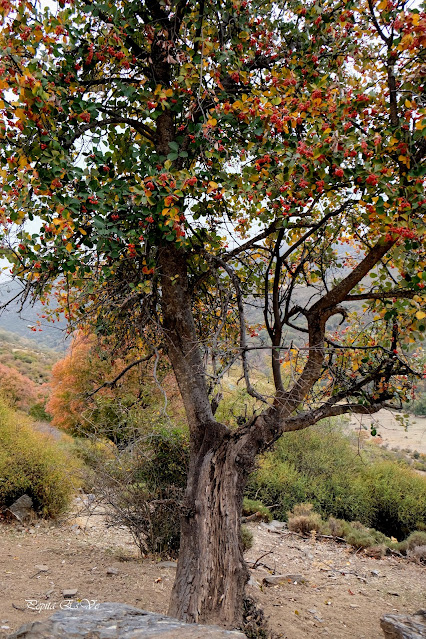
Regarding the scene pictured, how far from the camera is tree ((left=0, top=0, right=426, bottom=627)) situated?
267 centimetres

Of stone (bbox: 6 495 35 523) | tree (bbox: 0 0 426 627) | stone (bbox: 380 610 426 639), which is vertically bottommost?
stone (bbox: 6 495 35 523)

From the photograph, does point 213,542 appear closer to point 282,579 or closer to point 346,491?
point 282,579

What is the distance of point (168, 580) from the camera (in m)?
5.11

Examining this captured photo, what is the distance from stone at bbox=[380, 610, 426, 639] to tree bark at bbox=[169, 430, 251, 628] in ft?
4.40

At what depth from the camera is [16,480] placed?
772 cm

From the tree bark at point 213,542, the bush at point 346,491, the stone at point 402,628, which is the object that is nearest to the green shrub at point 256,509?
the bush at point 346,491

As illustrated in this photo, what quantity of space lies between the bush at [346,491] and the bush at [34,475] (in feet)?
15.6

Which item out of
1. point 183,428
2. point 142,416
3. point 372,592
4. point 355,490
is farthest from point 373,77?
point 355,490

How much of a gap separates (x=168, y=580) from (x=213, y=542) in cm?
252

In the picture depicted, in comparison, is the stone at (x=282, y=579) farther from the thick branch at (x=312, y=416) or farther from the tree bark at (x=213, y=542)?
the thick branch at (x=312, y=416)

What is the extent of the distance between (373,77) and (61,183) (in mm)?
2272

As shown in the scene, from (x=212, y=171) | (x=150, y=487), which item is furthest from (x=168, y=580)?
(x=212, y=171)

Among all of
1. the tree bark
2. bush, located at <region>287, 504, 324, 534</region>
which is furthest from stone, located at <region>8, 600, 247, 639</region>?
bush, located at <region>287, 504, 324, 534</region>

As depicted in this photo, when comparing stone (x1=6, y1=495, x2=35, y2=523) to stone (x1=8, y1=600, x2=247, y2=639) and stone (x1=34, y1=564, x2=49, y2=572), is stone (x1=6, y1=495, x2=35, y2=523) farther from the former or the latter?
stone (x1=8, y1=600, x2=247, y2=639)
